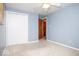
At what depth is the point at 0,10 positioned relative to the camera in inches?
54.7

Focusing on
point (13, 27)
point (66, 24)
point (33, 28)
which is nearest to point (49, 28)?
point (66, 24)

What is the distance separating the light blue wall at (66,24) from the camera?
225cm

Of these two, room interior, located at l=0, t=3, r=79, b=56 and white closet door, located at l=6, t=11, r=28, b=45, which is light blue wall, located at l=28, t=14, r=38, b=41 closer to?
room interior, located at l=0, t=3, r=79, b=56

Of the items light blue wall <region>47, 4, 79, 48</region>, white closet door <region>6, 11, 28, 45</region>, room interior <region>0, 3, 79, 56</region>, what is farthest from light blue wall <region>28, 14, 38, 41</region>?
white closet door <region>6, 11, 28, 45</region>

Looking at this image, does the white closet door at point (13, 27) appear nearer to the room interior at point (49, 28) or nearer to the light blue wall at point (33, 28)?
the room interior at point (49, 28)

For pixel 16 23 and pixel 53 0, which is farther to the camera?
pixel 16 23

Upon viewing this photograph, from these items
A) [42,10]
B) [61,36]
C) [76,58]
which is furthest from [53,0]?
[61,36]

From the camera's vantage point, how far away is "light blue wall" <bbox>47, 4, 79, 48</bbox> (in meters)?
2.25

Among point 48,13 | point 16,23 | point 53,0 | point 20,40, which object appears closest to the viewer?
point 53,0

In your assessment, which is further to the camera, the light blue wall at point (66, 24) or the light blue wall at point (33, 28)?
the light blue wall at point (33, 28)

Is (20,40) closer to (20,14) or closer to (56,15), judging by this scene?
(20,14)

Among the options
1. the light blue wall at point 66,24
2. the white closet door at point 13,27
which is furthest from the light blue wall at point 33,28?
the white closet door at point 13,27

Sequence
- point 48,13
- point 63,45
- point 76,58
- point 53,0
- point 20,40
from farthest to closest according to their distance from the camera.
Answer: point 63,45, point 48,13, point 20,40, point 53,0, point 76,58

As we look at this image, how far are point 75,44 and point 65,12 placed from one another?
95cm
